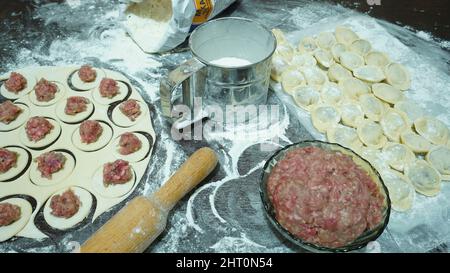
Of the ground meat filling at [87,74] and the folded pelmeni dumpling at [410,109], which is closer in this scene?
the folded pelmeni dumpling at [410,109]

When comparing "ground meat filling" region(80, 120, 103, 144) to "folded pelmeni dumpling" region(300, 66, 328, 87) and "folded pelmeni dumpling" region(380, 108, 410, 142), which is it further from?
"folded pelmeni dumpling" region(380, 108, 410, 142)

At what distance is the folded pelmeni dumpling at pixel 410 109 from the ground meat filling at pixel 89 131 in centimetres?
141

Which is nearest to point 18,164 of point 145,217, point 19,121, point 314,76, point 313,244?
point 19,121

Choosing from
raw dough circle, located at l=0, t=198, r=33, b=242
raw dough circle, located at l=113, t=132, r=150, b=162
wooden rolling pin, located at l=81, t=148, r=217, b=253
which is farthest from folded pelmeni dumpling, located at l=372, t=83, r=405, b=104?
raw dough circle, located at l=0, t=198, r=33, b=242

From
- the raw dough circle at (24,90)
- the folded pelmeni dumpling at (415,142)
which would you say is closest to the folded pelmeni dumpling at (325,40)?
the folded pelmeni dumpling at (415,142)

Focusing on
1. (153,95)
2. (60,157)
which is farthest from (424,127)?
(60,157)

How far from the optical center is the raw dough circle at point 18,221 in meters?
1.26

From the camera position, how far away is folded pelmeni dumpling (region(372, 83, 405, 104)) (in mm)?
1715

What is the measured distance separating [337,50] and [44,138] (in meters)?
1.56

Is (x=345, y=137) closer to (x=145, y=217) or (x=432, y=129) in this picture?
(x=432, y=129)

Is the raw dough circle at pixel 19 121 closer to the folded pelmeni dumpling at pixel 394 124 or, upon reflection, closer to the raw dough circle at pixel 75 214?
the raw dough circle at pixel 75 214

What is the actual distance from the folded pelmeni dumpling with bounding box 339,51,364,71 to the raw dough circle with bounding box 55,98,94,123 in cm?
132

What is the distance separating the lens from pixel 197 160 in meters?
1.35

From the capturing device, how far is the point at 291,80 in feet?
5.84
